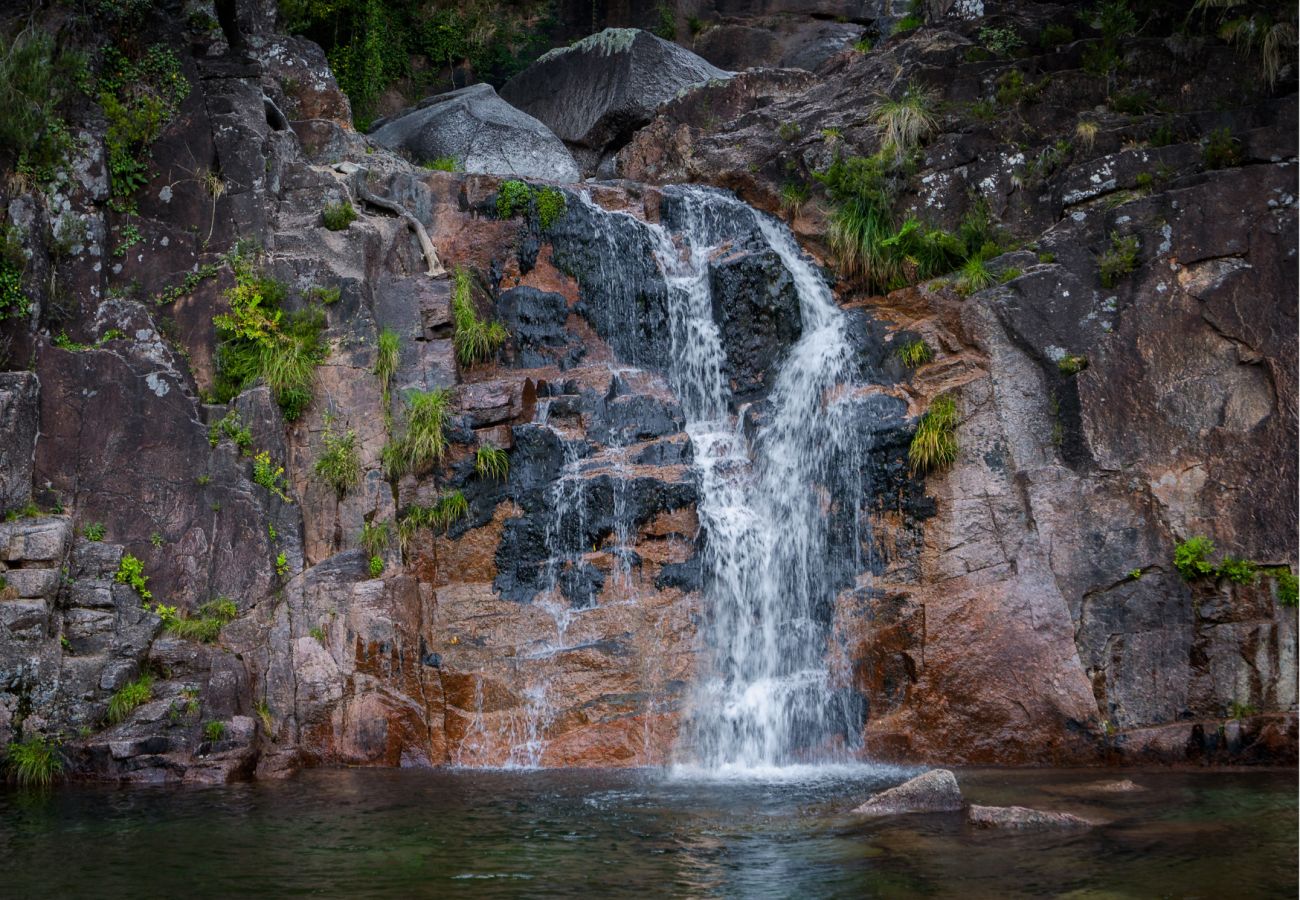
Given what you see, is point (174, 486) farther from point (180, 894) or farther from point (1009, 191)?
point (1009, 191)

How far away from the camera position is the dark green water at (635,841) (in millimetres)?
5953

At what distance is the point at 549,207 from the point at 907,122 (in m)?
4.63

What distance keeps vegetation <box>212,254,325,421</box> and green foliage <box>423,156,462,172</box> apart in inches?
145

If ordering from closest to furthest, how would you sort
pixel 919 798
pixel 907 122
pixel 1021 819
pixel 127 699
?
pixel 1021 819 → pixel 919 798 → pixel 127 699 → pixel 907 122

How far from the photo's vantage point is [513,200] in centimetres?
1427

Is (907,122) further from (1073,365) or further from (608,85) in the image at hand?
(608,85)

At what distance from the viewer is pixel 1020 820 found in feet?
23.3

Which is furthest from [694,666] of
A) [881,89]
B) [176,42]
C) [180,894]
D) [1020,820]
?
[176,42]

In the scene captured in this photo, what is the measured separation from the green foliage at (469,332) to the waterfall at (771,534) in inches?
83.6

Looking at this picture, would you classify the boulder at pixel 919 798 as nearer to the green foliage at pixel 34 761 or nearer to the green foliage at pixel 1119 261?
the green foliage at pixel 1119 261

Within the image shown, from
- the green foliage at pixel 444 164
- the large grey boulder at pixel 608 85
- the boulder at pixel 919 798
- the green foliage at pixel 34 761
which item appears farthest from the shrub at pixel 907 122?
the green foliage at pixel 34 761

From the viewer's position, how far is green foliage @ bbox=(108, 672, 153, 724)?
31.9 ft

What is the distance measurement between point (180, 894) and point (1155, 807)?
6.21m

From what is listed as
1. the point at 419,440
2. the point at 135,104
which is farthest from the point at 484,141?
the point at 419,440
